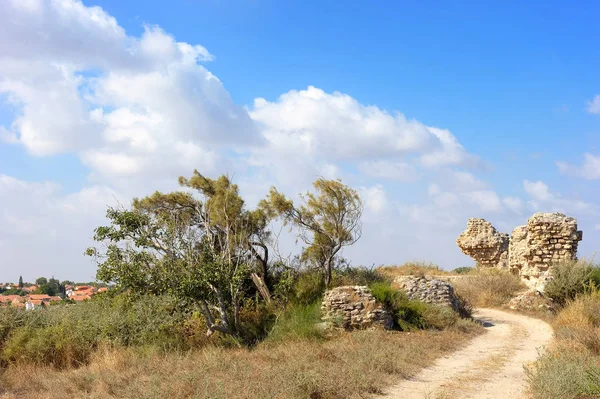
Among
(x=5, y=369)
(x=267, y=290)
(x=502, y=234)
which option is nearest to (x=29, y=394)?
(x=5, y=369)

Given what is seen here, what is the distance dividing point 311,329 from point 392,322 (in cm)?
232

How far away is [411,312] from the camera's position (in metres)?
14.4

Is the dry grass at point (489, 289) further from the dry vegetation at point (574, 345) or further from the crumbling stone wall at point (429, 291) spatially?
the crumbling stone wall at point (429, 291)

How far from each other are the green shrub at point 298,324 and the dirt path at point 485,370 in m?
3.42

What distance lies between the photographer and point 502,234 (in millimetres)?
29562

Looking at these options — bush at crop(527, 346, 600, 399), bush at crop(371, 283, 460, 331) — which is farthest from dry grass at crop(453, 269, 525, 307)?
bush at crop(527, 346, 600, 399)

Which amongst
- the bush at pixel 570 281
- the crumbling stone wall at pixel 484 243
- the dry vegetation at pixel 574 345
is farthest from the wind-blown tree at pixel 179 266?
the crumbling stone wall at pixel 484 243

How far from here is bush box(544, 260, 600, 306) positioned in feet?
56.8

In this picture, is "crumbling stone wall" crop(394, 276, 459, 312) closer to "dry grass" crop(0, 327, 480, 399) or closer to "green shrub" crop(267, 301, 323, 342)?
"dry grass" crop(0, 327, 480, 399)

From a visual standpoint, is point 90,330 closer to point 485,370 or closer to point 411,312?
point 411,312

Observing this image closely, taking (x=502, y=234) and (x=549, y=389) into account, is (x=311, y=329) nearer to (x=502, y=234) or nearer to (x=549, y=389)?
(x=549, y=389)

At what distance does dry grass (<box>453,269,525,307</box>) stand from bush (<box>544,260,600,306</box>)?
2.63 meters

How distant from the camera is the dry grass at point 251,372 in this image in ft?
25.8

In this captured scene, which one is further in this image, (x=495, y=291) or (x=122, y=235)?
(x=495, y=291)
